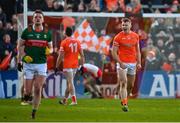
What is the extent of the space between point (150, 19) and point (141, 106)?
6467 mm

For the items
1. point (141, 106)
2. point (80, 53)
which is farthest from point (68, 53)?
point (141, 106)

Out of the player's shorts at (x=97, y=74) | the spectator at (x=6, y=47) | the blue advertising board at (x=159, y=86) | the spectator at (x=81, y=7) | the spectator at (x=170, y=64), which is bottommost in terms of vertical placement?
the blue advertising board at (x=159, y=86)

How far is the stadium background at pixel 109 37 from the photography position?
30.2 m

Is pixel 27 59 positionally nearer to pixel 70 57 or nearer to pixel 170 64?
pixel 70 57

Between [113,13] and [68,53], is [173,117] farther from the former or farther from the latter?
[113,13]

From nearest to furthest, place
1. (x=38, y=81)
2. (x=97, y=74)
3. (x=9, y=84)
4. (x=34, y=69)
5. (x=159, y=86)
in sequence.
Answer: (x=38, y=81) → (x=34, y=69) → (x=9, y=84) → (x=97, y=74) → (x=159, y=86)

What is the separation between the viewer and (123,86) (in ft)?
73.5

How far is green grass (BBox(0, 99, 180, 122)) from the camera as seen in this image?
66.5 ft

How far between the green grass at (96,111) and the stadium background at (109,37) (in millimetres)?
2843

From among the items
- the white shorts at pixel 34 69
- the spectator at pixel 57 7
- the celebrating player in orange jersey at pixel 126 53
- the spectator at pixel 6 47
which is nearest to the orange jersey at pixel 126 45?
the celebrating player in orange jersey at pixel 126 53

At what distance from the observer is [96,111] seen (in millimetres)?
22719

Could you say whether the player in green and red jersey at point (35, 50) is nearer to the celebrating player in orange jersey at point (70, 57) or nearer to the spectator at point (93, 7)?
the celebrating player in orange jersey at point (70, 57)

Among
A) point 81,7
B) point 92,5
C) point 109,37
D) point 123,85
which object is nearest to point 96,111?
point 123,85

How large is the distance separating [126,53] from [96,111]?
71.0 inches
